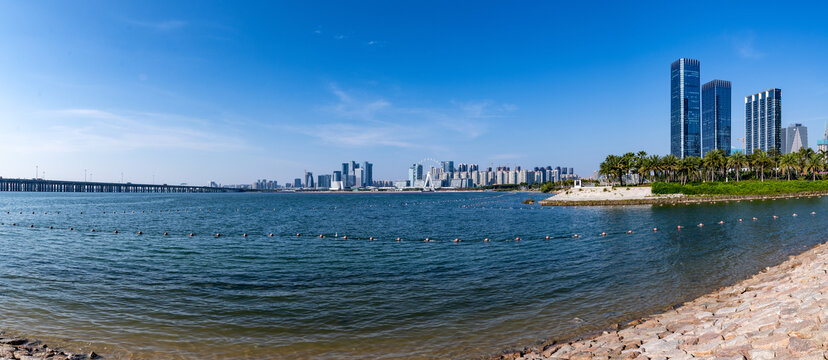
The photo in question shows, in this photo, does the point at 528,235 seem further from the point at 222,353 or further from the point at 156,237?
the point at 156,237

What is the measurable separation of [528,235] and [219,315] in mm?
31899

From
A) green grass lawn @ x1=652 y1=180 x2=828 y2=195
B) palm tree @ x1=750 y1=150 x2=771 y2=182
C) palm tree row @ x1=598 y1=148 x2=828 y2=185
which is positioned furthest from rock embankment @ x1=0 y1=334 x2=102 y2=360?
palm tree @ x1=750 y1=150 x2=771 y2=182

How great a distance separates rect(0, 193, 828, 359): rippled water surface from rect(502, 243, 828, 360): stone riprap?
6.07ft

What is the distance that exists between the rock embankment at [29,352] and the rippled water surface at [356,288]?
804 mm

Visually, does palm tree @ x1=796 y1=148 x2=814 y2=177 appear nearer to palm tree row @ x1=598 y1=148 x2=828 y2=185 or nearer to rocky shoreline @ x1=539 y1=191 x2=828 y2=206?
palm tree row @ x1=598 y1=148 x2=828 y2=185

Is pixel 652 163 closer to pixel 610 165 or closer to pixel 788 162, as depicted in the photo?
pixel 610 165

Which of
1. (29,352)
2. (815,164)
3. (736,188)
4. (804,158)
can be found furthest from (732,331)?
(804,158)

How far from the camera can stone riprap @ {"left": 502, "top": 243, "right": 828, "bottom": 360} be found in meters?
8.62

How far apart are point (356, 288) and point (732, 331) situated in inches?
611

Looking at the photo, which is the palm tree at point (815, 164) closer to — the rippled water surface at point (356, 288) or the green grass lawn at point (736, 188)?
the green grass lawn at point (736, 188)

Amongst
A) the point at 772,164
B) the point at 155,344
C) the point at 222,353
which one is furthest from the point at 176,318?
the point at 772,164

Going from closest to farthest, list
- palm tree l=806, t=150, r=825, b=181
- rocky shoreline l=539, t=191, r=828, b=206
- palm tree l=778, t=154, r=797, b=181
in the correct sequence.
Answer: rocky shoreline l=539, t=191, r=828, b=206, palm tree l=778, t=154, r=797, b=181, palm tree l=806, t=150, r=825, b=181

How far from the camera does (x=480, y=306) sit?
17.3 m

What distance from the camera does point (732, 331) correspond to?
33.6ft
